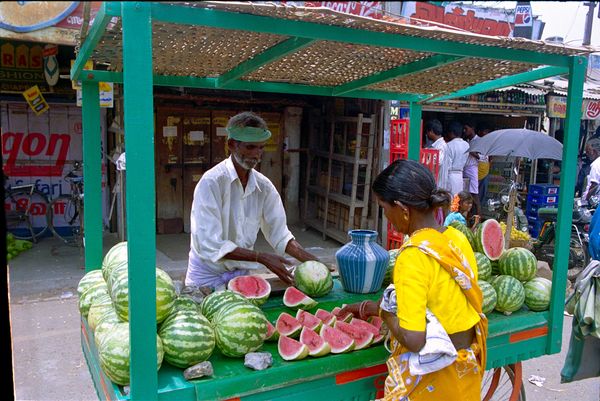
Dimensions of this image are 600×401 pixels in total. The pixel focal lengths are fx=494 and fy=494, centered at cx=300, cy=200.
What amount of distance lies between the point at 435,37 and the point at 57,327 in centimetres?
526

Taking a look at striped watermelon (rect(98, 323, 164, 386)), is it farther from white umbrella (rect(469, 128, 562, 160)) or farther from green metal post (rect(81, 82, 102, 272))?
white umbrella (rect(469, 128, 562, 160))

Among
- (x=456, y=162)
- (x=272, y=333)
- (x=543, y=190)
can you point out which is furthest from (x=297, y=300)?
(x=543, y=190)

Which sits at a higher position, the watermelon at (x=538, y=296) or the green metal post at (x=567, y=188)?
the green metal post at (x=567, y=188)

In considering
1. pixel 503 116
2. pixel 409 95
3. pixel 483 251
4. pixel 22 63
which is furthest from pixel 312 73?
pixel 503 116

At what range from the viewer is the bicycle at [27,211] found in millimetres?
8492

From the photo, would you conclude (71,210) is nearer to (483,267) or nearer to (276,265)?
(276,265)

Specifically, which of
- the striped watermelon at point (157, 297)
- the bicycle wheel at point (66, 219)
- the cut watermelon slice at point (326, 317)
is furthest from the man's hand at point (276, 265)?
the bicycle wheel at point (66, 219)

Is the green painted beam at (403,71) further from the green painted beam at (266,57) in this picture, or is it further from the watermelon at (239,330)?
the watermelon at (239,330)

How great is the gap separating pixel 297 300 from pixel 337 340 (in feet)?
1.84

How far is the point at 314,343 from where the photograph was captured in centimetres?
239

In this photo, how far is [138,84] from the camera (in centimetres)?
172

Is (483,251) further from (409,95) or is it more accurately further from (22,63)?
(22,63)

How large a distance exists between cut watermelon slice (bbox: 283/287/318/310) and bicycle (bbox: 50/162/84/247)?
6.08m

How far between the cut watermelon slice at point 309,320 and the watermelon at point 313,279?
37cm
